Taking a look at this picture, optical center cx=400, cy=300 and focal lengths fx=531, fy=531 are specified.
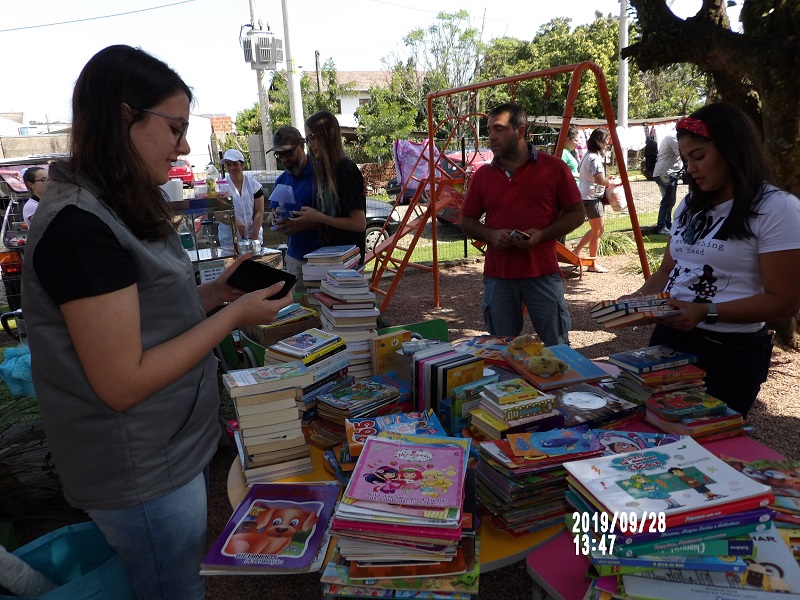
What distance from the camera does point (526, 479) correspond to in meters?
1.50

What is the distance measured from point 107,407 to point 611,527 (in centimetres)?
116

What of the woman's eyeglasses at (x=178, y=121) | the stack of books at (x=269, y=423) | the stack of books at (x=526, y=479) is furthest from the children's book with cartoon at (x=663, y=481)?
the woman's eyeglasses at (x=178, y=121)

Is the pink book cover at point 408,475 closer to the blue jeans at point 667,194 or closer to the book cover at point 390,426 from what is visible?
the book cover at point 390,426

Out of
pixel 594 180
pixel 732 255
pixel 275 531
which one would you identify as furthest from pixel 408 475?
pixel 594 180

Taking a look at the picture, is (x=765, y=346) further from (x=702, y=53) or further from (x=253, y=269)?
(x=702, y=53)

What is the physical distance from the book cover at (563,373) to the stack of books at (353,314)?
26.1 inches

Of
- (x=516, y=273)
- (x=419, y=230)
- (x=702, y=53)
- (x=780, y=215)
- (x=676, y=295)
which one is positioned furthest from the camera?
(x=419, y=230)

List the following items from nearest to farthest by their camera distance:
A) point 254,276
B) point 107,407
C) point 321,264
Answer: point 107,407
point 254,276
point 321,264

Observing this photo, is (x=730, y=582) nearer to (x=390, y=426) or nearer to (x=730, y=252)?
(x=390, y=426)

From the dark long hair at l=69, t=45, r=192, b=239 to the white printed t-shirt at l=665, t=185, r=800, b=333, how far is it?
1.95 meters

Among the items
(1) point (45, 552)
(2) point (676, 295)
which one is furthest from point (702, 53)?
(1) point (45, 552)

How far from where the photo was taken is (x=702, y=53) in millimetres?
3836

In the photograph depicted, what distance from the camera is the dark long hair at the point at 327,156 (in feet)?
12.2

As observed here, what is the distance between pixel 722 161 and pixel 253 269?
1790 mm
